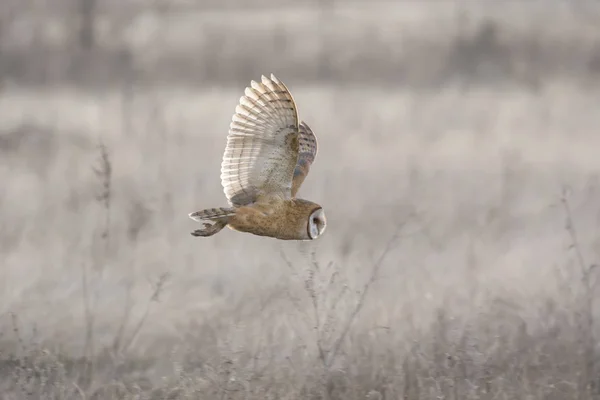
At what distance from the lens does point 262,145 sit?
25.8 feet

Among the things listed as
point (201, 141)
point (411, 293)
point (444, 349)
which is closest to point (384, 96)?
point (201, 141)

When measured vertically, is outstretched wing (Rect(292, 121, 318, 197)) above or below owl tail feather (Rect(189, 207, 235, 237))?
above

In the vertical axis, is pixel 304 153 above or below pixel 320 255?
above

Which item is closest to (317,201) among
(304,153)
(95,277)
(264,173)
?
(95,277)

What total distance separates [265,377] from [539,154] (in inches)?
190

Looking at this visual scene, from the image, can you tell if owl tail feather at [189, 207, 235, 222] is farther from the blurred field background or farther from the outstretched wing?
the outstretched wing

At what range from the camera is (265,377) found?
844cm

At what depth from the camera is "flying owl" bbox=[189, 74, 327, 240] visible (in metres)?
7.61

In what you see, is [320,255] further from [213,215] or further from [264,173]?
[213,215]

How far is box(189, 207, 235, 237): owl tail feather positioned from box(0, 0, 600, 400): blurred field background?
0.44 meters

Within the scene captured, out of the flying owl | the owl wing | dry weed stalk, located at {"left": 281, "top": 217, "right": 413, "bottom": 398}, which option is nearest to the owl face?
the flying owl

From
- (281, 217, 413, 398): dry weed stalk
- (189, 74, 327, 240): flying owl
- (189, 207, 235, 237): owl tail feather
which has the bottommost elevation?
(281, 217, 413, 398): dry weed stalk

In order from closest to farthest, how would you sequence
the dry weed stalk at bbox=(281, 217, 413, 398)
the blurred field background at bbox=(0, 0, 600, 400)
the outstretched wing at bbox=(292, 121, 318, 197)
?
the dry weed stalk at bbox=(281, 217, 413, 398)
the outstretched wing at bbox=(292, 121, 318, 197)
the blurred field background at bbox=(0, 0, 600, 400)

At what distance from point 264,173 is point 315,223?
0.47 m
